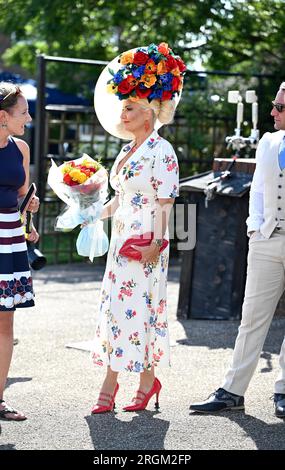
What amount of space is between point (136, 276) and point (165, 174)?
611mm

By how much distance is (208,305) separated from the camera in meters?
8.75

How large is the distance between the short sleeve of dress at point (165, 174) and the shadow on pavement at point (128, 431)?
1.25 metres

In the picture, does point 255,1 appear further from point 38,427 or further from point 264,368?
point 38,427

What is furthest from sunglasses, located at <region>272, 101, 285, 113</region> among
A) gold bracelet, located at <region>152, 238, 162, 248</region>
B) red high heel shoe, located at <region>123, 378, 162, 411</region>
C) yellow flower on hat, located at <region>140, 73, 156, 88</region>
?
red high heel shoe, located at <region>123, 378, 162, 411</region>

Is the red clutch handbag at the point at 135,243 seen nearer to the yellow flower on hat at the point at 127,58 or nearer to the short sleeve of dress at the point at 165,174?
the short sleeve of dress at the point at 165,174

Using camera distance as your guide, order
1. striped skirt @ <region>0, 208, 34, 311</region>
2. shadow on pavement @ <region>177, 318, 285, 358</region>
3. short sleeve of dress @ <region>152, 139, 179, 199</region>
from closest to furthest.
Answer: striped skirt @ <region>0, 208, 34, 311</region>
short sleeve of dress @ <region>152, 139, 179, 199</region>
shadow on pavement @ <region>177, 318, 285, 358</region>

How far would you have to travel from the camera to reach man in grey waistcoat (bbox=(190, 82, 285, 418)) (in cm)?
562

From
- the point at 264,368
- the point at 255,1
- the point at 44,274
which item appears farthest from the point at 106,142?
the point at 264,368

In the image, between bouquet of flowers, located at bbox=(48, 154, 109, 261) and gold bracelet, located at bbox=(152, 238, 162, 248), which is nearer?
gold bracelet, located at bbox=(152, 238, 162, 248)

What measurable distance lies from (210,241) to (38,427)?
12.1ft

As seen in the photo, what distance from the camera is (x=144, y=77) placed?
18.5 ft

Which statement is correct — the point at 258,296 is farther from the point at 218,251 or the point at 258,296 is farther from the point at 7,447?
the point at 218,251

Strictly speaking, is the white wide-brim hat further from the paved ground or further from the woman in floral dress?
the paved ground
